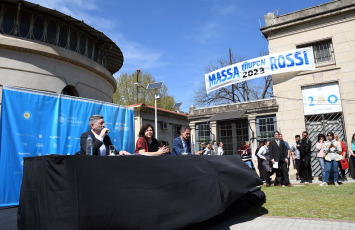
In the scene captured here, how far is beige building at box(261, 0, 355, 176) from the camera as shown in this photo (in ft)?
41.9

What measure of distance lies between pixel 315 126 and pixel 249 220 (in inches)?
420

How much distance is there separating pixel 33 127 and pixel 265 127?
13.0 meters

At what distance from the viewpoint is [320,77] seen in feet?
43.7

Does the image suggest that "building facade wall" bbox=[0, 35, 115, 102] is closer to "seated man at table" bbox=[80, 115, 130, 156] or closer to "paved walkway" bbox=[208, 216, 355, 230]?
"seated man at table" bbox=[80, 115, 130, 156]

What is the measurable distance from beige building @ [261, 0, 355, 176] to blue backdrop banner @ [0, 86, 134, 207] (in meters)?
10.4

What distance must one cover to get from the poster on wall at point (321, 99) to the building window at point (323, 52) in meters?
1.46

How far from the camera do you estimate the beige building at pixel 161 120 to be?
2597 centimetres

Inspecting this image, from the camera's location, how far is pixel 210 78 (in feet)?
57.0

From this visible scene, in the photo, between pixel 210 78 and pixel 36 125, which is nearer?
pixel 36 125

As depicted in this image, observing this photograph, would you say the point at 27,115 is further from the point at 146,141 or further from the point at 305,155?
the point at 305,155

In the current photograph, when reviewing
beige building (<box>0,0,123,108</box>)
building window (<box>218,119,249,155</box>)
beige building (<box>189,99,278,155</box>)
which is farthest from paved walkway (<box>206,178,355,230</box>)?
building window (<box>218,119,249,155</box>)

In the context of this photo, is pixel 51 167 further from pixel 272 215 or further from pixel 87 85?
pixel 87 85

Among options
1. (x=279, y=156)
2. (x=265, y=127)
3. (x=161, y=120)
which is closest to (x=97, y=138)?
(x=279, y=156)

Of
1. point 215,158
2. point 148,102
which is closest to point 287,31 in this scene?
point 215,158
